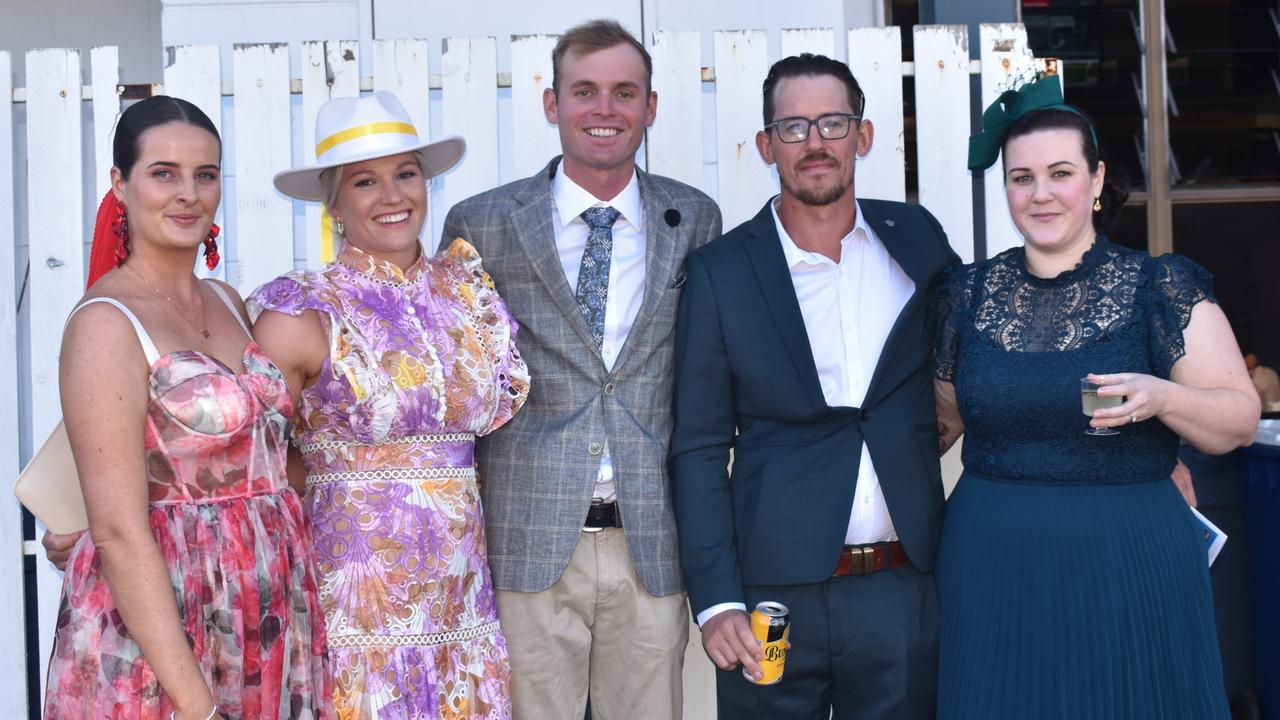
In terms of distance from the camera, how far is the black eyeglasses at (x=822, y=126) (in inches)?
126

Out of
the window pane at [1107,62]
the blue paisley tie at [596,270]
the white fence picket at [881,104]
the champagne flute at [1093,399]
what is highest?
the window pane at [1107,62]

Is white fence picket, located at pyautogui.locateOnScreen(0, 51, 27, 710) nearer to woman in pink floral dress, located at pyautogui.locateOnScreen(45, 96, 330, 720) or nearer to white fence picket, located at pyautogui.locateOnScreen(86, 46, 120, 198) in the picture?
white fence picket, located at pyautogui.locateOnScreen(86, 46, 120, 198)

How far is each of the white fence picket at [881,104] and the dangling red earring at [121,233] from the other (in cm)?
249

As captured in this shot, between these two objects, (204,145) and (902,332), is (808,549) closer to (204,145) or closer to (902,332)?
(902,332)

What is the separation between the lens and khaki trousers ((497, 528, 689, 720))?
320cm

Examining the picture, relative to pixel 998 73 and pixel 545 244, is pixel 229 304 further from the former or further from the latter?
pixel 998 73

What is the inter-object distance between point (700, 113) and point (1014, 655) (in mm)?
2227

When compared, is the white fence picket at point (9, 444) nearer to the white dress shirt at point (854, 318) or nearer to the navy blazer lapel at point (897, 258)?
the white dress shirt at point (854, 318)

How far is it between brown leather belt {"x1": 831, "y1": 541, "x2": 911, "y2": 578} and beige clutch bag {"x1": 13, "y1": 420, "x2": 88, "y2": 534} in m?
1.77

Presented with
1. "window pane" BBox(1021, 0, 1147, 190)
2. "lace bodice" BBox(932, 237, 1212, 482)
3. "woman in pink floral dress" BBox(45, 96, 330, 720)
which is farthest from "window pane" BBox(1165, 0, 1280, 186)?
"woman in pink floral dress" BBox(45, 96, 330, 720)

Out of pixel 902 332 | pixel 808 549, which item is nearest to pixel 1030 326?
pixel 902 332

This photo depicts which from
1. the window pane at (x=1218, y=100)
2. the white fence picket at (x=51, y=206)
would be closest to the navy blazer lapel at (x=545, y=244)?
the white fence picket at (x=51, y=206)

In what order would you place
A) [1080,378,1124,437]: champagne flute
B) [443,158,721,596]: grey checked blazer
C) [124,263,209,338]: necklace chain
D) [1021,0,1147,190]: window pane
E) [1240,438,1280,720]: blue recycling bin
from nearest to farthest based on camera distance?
[1080,378,1124,437]: champagne flute
[124,263,209,338]: necklace chain
[443,158,721,596]: grey checked blazer
[1240,438,1280,720]: blue recycling bin
[1021,0,1147,190]: window pane

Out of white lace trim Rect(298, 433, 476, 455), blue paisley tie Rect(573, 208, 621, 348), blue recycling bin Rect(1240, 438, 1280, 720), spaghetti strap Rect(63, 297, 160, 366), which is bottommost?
blue recycling bin Rect(1240, 438, 1280, 720)
